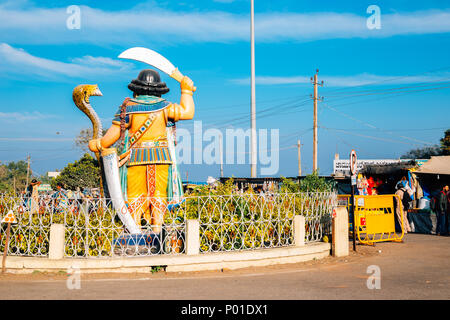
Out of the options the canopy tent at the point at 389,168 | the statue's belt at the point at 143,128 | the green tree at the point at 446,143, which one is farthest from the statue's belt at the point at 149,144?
the green tree at the point at 446,143

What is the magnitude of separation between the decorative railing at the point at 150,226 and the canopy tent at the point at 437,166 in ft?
31.8

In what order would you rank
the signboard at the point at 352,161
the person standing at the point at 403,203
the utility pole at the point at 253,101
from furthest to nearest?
the utility pole at the point at 253,101 < the person standing at the point at 403,203 < the signboard at the point at 352,161

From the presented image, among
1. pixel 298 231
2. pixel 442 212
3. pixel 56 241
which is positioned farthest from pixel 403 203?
pixel 56 241

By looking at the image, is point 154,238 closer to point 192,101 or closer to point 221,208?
point 221,208

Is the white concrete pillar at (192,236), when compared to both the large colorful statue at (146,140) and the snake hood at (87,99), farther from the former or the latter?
the snake hood at (87,99)

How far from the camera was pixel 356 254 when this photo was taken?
1048 centimetres

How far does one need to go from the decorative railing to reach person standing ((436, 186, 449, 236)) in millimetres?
7230

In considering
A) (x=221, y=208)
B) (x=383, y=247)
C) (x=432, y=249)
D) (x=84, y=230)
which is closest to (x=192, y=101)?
(x=221, y=208)

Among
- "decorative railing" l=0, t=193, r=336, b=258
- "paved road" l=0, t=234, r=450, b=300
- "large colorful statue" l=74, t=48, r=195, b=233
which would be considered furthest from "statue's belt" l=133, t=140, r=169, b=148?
"paved road" l=0, t=234, r=450, b=300

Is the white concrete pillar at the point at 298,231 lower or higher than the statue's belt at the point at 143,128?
lower

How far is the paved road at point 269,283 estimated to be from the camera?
648cm

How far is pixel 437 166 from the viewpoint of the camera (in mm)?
17359

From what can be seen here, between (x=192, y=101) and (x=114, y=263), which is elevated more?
(x=192, y=101)
